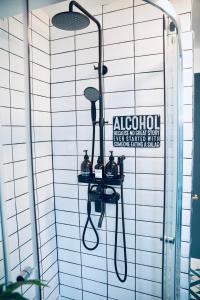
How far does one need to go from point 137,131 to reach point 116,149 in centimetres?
19

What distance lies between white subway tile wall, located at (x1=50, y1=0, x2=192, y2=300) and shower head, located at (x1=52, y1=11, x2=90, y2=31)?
1.40 ft

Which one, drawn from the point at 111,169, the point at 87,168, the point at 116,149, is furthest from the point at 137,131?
the point at 87,168

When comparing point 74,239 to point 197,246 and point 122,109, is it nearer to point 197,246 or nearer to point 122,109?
point 122,109

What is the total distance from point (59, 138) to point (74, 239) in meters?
0.79

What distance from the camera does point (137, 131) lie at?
1.50 m

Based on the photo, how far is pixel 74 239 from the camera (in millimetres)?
1741

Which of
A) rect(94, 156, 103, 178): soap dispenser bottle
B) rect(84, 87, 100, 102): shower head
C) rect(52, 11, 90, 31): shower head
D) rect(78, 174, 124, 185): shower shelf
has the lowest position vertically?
rect(78, 174, 124, 185): shower shelf

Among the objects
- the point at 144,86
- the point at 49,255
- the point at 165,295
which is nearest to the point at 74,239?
the point at 49,255

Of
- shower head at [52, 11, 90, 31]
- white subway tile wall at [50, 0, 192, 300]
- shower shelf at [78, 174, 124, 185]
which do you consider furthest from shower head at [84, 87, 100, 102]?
shower shelf at [78, 174, 124, 185]

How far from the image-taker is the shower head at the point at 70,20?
104 centimetres

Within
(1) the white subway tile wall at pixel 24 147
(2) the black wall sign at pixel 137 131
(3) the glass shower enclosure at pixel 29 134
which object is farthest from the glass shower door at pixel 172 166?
(1) the white subway tile wall at pixel 24 147

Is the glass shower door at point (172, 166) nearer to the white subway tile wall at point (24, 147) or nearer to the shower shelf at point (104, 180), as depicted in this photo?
the shower shelf at point (104, 180)

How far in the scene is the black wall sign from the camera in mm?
1457

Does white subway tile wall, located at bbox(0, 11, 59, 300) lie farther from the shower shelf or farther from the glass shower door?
the glass shower door
